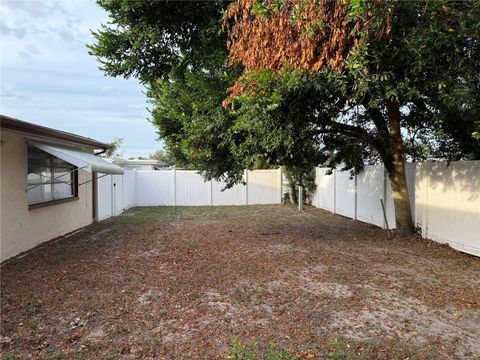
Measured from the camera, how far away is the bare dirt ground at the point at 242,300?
3488mm

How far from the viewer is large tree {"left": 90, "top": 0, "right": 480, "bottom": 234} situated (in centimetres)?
466

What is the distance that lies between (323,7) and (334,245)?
545 centimetres

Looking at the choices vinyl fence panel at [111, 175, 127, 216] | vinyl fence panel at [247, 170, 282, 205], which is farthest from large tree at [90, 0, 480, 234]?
vinyl fence panel at [247, 170, 282, 205]

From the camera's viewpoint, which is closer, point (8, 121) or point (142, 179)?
point (8, 121)

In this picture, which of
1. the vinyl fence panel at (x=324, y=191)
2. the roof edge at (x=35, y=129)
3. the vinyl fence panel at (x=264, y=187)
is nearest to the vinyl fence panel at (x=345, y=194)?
the vinyl fence panel at (x=324, y=191)

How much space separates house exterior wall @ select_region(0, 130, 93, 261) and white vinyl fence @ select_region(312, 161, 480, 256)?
860 cm

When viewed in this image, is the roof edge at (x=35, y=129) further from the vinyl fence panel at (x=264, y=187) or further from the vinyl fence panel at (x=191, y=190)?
the vinyl fence panel at (x=264, y=187)

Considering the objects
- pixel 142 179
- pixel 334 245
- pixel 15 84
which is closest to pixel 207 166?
pixel 334 245

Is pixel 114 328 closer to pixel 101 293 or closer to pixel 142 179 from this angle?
pixel 101 293

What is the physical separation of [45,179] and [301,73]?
6739 mm

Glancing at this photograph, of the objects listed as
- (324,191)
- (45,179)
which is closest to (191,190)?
(324,191)

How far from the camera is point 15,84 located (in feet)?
32.5

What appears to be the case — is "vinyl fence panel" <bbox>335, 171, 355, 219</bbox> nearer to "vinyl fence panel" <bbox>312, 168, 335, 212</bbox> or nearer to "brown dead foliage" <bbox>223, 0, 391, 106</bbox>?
"vinyl fence panel" <bbox>312, 168, 335, 212</bbox>

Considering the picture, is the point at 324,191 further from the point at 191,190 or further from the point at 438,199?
the point at 438,199
